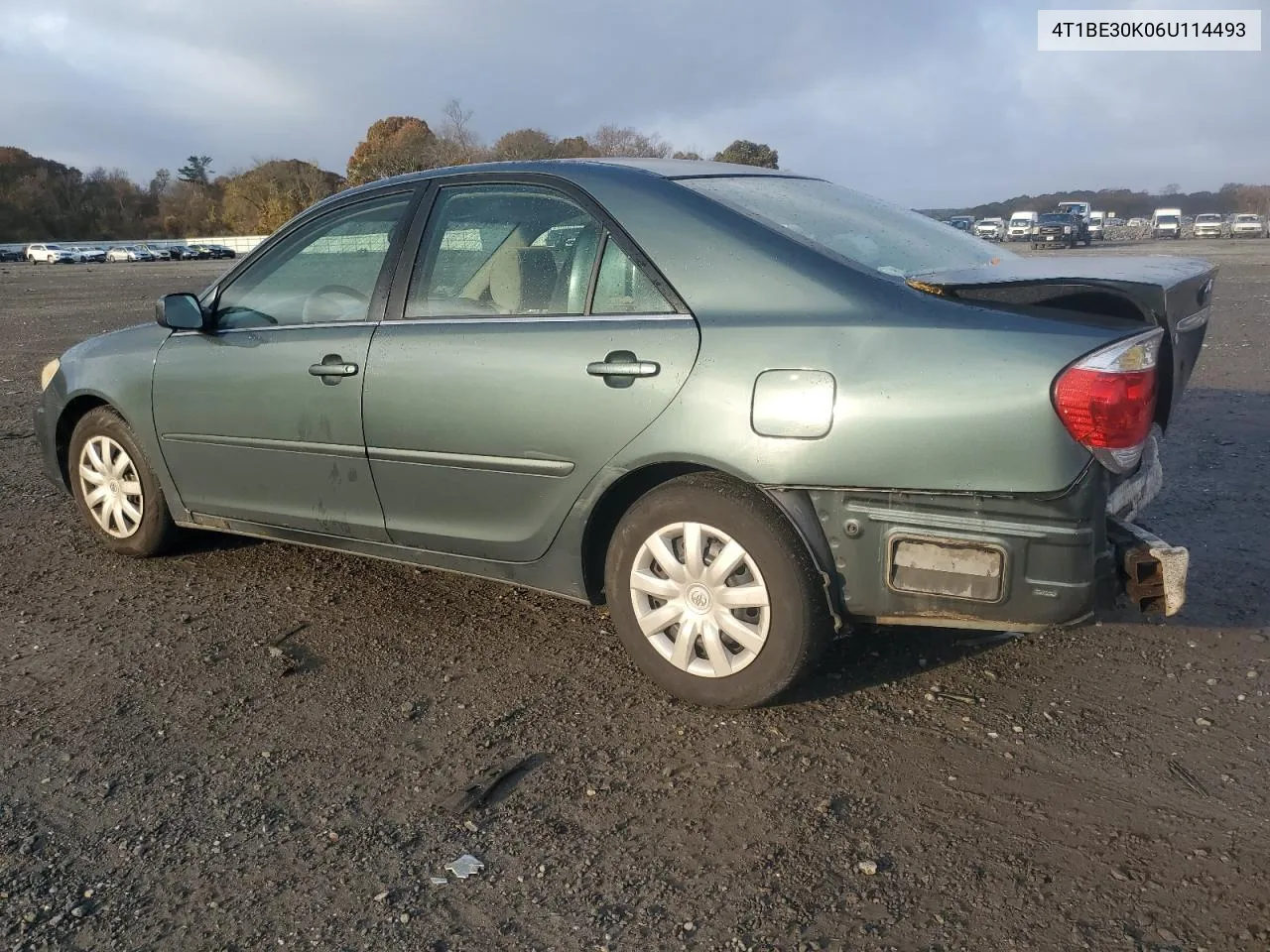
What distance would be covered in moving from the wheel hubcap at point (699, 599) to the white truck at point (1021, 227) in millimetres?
49610

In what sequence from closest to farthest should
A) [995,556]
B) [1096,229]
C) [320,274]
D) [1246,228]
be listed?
[995,556]
[320,274]
[1096,229]
[1246,228]

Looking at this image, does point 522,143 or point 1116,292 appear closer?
point 1116,292

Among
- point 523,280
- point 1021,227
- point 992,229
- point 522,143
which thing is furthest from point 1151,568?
point 992,229

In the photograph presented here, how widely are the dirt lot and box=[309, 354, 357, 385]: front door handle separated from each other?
3.14 ft

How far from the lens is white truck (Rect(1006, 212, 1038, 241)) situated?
→ 162 ft

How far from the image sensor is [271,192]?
80.5m

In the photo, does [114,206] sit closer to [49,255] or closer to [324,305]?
[49,255]

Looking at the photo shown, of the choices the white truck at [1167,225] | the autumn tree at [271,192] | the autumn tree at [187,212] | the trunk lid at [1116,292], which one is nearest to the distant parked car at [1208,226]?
the white truck at [1167,225]

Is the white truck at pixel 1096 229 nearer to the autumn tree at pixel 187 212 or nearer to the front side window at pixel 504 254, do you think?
the front side window at pixel 504 254

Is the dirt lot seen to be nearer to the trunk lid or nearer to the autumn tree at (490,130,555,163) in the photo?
the trunk lid

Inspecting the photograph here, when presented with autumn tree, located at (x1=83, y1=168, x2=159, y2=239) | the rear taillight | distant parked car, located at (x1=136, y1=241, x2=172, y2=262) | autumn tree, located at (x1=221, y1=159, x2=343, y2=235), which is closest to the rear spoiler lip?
the rear taillight

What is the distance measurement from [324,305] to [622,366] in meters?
1.49

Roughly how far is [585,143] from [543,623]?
42892 mm

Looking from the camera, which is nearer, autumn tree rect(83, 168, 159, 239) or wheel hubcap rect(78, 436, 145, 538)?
wheel hubcap rect(78, 436, 145, 538)
